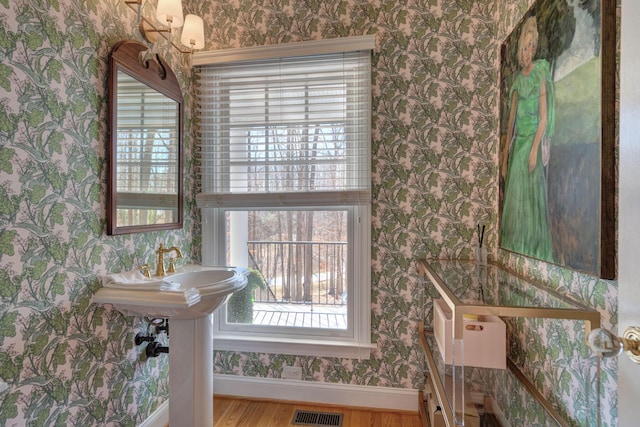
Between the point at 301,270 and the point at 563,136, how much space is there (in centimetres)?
159

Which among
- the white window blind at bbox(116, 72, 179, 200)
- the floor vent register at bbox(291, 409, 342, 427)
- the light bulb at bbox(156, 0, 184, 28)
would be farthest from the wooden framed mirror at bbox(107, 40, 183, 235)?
the floor vent register at bbox(291, 409, 342, 427)

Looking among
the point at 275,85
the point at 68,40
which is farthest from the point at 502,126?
the point at 68,40

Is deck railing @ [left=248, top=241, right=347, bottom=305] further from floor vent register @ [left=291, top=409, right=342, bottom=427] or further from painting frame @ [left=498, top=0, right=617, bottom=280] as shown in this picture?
painting frame @ [left=498, top=0, right=617, bottom=280]

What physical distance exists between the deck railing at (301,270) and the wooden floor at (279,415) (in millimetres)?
665

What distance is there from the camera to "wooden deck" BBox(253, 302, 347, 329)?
210 centimetres

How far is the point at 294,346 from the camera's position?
204 centimetres

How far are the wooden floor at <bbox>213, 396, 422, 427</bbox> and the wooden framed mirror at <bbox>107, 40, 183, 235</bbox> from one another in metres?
1.24

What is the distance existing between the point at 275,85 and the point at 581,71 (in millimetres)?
1611

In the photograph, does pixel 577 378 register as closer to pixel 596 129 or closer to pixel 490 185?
pixel 596 129

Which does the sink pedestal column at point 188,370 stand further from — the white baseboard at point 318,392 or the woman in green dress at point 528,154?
the woman in green dress at point 528,154

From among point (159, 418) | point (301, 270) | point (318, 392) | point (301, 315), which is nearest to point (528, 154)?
point (301, 270)

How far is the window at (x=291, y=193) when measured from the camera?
6.49ft

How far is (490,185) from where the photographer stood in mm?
A: 1866

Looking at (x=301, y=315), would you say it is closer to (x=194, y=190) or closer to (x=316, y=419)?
(x=316, y=419)
